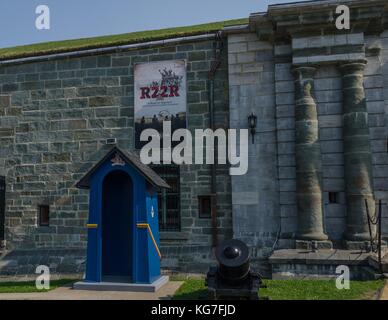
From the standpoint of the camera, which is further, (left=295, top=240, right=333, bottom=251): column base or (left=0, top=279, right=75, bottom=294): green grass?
(left=295, top=240, right=333, bottom=251): column base

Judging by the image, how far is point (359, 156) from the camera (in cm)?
998

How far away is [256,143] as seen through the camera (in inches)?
428

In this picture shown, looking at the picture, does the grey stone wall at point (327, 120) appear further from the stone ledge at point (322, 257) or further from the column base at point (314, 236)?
the stone ledge at point (322, 257)

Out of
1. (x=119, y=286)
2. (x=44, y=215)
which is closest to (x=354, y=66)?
(x=119, y=286)

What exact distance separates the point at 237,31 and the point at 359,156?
436cm

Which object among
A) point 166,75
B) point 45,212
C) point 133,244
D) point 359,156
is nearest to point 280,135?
point 359,156

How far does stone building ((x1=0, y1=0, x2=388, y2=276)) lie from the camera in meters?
10.1

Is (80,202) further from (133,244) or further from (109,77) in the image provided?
(133,244)

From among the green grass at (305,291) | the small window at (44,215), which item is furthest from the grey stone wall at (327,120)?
the small window at (44,215)

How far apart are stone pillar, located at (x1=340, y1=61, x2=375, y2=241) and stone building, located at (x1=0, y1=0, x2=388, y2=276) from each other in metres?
0.02

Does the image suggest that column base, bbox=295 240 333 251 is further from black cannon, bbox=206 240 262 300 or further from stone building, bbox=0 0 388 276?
black cannon, bbox=206 240 262 300

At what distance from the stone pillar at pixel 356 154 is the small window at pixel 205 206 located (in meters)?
3.35

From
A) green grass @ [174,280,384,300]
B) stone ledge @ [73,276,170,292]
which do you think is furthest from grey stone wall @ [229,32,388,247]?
stone ledge @ [73,276,170,292]
